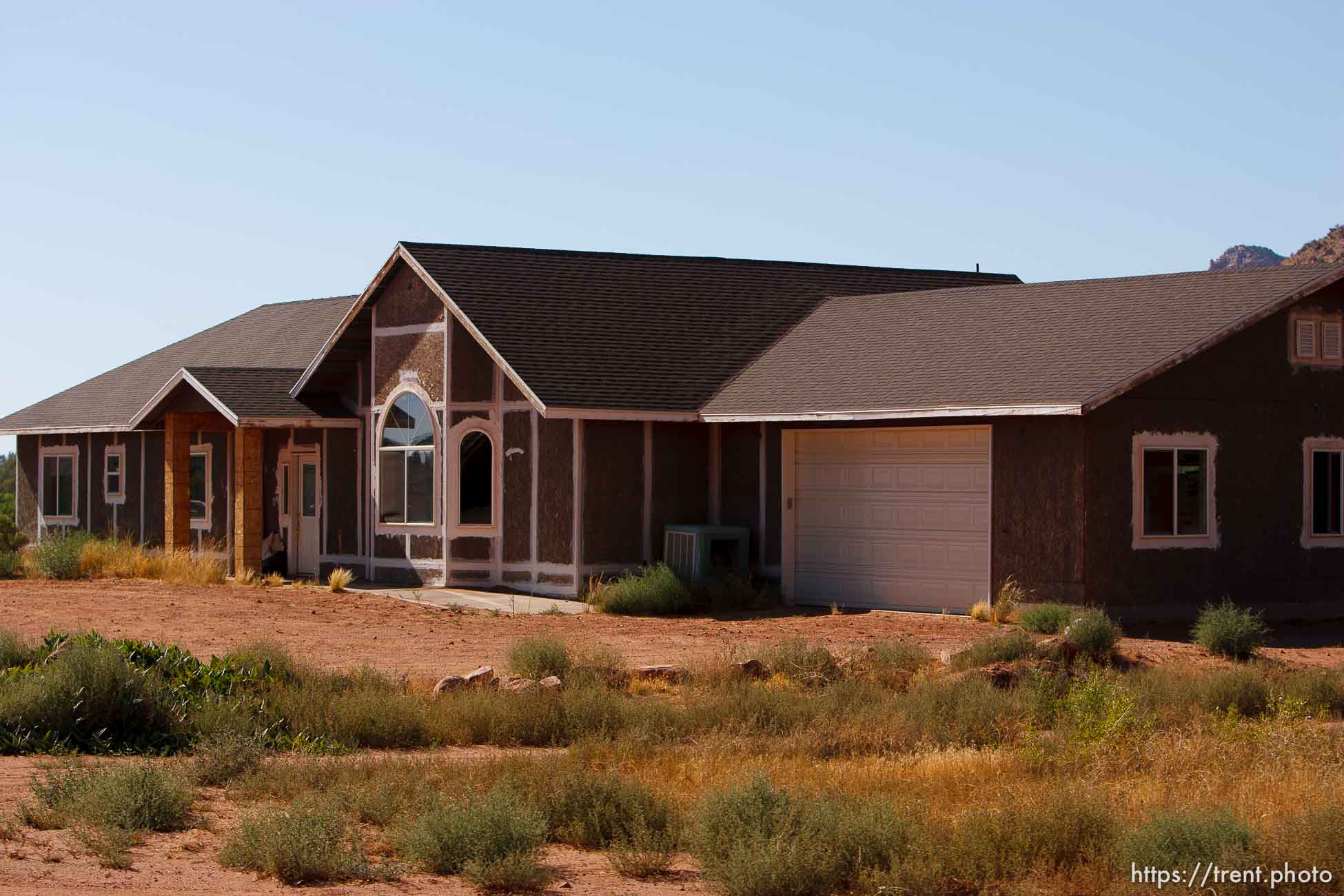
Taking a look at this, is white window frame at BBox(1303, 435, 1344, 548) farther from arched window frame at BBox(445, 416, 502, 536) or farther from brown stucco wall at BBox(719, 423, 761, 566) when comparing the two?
arched window frame at BBox(445, 416, 502, 536)

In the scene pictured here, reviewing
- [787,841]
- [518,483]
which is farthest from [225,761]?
[518,483]

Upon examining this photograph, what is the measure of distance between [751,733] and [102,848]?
5604 millimetres

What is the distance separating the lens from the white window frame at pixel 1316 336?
22.4 metres

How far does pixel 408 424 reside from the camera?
2670cm

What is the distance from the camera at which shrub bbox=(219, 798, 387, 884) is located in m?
→ 8.76

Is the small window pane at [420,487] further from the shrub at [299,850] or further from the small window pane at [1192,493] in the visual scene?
the shrub at [299,850]

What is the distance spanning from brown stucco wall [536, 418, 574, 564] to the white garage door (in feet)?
10.5

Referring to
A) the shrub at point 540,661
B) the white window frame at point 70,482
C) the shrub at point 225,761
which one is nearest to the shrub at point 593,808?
the shrub at point 225,761

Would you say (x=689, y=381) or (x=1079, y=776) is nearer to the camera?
(x=1079, y=776)

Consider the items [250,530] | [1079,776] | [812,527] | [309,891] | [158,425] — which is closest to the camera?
[309,891]

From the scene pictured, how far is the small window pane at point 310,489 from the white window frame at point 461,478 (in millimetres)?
4612

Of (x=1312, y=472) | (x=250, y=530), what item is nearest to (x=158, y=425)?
(x=250, y=530)

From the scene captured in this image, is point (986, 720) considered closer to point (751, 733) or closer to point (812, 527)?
point (751, 733)

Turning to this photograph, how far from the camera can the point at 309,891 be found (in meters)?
8.59
